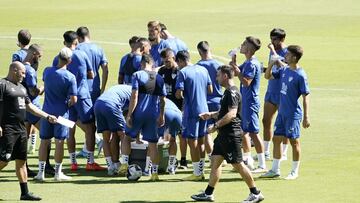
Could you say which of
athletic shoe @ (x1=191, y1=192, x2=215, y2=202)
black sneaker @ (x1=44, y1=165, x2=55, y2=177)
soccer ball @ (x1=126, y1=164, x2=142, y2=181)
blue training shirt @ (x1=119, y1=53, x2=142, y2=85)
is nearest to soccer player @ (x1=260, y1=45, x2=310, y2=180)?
athletic shoe @ (x1=191, y1=192, x2=215, y2=202)

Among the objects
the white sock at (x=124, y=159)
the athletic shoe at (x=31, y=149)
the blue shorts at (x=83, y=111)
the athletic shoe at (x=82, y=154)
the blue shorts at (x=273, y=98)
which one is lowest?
the athletic shoe at (x=82, y=154)

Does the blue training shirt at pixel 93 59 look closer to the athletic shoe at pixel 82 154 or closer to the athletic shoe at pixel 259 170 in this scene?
the athletic shoe at pixel 82 154

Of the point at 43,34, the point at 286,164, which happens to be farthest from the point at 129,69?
the point at 43,34

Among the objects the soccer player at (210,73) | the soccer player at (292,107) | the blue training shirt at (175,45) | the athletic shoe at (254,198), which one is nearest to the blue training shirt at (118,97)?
the soccer player at (210,73)

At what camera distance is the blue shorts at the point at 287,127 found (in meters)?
18.8

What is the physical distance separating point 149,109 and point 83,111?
6.94ft

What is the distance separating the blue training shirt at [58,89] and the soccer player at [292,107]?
13.1ft

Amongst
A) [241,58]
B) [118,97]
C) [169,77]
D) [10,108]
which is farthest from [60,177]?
[241,58]

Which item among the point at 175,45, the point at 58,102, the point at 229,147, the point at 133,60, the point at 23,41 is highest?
the point at 23,41

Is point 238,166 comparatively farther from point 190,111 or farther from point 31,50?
point 31,50

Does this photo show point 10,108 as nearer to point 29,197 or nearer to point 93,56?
point 29,197

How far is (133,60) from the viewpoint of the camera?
68.8 feet

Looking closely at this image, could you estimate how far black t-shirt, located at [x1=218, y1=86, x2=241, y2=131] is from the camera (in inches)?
658

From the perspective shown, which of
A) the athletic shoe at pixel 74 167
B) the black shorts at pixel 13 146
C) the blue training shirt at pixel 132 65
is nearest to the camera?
the black shorts at pixel 13 146
